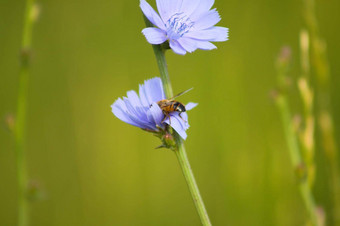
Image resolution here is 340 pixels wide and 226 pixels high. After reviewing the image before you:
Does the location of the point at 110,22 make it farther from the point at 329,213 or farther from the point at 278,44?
the point at 329,213

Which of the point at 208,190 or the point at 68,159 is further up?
the point at 68,159

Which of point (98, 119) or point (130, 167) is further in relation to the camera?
point (98, 119)

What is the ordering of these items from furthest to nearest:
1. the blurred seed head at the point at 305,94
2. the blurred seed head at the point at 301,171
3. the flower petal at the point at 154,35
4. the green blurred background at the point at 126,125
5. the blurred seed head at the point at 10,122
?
the green blurred background at the point at 126,125 → the blurred seed head at the point at 10,122 → the blurred seed head at the point at 305,94 → the blurred seed head at the point at 301,171 → the flower petal at the point at 154,35

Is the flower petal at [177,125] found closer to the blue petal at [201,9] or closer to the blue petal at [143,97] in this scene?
the blue petal at [143,97]

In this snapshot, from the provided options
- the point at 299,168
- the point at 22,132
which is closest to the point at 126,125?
the point at 22,132

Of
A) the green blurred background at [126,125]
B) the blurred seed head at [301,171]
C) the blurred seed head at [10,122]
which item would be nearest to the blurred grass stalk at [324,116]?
the blurred seed head at [301,171]

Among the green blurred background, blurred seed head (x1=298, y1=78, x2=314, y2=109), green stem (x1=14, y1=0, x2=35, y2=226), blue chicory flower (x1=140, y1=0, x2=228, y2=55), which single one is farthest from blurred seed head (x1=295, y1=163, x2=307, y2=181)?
green stem (x1=14, y1=0, x2=35, y2=226)

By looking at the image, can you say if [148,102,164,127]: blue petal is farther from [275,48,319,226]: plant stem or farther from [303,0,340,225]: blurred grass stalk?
[303,0,340,225]: blurred grass stalk

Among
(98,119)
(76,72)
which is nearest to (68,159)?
(98,119)
